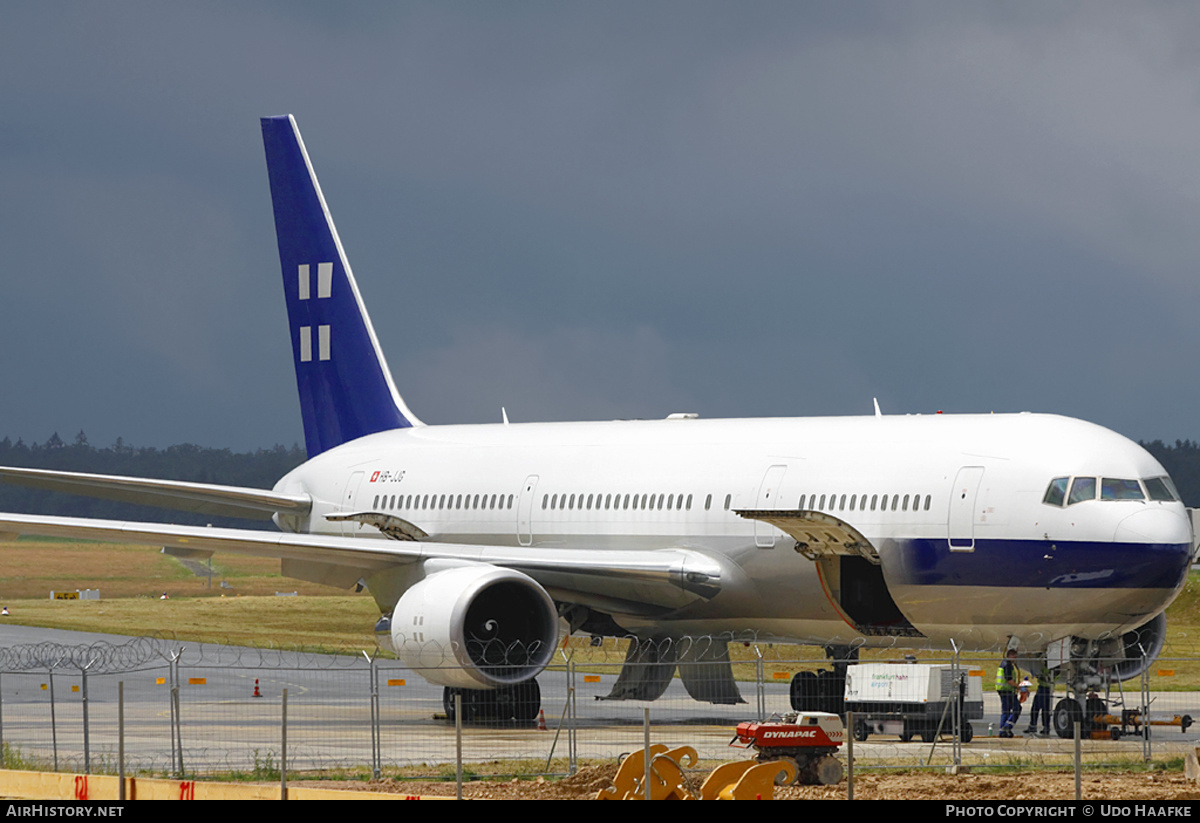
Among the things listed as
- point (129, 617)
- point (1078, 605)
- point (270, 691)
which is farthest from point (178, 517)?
point (1078, 605)

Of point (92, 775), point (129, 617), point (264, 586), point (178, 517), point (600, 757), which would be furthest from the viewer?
point (178, 517)

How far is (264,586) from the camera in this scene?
3118 inches

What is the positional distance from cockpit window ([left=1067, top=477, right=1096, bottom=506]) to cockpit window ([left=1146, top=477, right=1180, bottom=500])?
27.6 inches

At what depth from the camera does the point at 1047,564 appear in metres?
20.9

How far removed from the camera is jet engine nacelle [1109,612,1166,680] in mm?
22094

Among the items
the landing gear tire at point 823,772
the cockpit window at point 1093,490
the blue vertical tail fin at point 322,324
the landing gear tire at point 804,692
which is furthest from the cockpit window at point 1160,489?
the blue vertical tail fin at point 322,324

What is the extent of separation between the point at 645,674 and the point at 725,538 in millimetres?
2462

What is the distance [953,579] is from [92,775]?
10.3m

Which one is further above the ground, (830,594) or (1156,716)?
(830,594)

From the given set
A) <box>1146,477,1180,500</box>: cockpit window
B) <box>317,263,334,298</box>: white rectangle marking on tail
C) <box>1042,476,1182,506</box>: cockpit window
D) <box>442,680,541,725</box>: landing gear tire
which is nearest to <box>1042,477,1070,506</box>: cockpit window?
<box>1042,476,1182,506</box>: cockpit window

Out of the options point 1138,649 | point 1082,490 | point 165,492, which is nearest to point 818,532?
point 1082,490

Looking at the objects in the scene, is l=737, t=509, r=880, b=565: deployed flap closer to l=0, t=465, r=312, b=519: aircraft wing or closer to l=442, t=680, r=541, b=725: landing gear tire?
l=442, t=680, r=541, b=725: landing gear tire

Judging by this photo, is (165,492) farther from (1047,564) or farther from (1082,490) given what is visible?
(1082,490)
